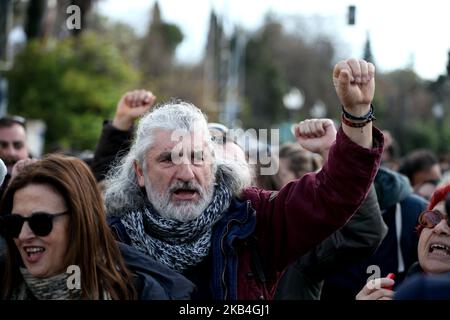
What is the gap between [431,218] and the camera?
10.9 feet

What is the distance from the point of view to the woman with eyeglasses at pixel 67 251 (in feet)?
8.82

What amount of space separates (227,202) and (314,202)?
376mm

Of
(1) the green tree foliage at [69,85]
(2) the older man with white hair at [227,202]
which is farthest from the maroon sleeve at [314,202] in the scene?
(1) the green tree foliage at [69,85]

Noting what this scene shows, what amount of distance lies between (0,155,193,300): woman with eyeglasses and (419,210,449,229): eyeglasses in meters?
1.05

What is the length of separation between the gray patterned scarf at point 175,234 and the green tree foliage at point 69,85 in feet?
43.9

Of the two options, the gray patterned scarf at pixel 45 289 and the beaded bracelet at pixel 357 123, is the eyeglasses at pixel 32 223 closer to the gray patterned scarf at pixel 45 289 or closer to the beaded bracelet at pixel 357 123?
the gray patterned scarf at pixel 45 289

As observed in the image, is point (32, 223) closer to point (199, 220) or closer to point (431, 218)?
point (199, 220)

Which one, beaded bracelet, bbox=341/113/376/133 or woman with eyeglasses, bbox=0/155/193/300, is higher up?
beaded bracelet, bbox=341/113/376/133

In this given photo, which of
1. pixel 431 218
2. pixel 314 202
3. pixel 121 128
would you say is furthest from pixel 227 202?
pixel 121 128

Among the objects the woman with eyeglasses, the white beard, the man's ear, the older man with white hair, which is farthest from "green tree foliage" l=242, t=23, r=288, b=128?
the woman with eyeglasses

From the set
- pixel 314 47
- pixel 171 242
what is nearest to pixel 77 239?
pixel 171 242

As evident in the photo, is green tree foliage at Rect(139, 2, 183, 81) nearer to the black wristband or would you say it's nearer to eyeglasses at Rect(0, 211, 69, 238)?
the black wristband

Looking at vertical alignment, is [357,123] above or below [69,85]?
below

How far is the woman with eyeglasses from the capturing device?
2689 mm
